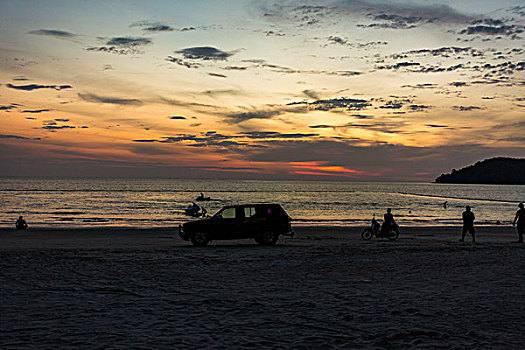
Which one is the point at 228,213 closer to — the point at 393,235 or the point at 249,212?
the point at 249,212

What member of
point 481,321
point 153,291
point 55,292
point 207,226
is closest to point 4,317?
point 55,292

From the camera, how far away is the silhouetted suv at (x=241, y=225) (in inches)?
875

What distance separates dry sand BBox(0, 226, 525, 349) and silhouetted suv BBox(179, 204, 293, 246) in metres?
4.51

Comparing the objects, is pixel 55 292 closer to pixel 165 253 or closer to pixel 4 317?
pixel 4 317

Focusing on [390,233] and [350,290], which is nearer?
[350,290]

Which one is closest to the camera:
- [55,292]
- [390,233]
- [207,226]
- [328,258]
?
[55,292]

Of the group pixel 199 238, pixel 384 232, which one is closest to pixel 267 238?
pixel 199 238

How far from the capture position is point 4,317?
28.0 feet

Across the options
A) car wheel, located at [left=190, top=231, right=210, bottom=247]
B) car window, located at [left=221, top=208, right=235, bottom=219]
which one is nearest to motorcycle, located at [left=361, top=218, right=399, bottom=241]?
car window, located at [left=221, top=208, right=235, bottom=219]

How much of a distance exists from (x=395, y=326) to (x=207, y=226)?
48.7ft

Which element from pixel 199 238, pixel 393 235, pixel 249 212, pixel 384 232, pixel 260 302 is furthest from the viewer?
pixel 393 235

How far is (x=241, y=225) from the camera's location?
72.9 ft

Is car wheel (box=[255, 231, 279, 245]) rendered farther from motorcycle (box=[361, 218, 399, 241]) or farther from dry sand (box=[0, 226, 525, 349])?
motorcycle (box=[361, 218, 399, 241])

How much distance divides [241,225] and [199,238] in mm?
2061
